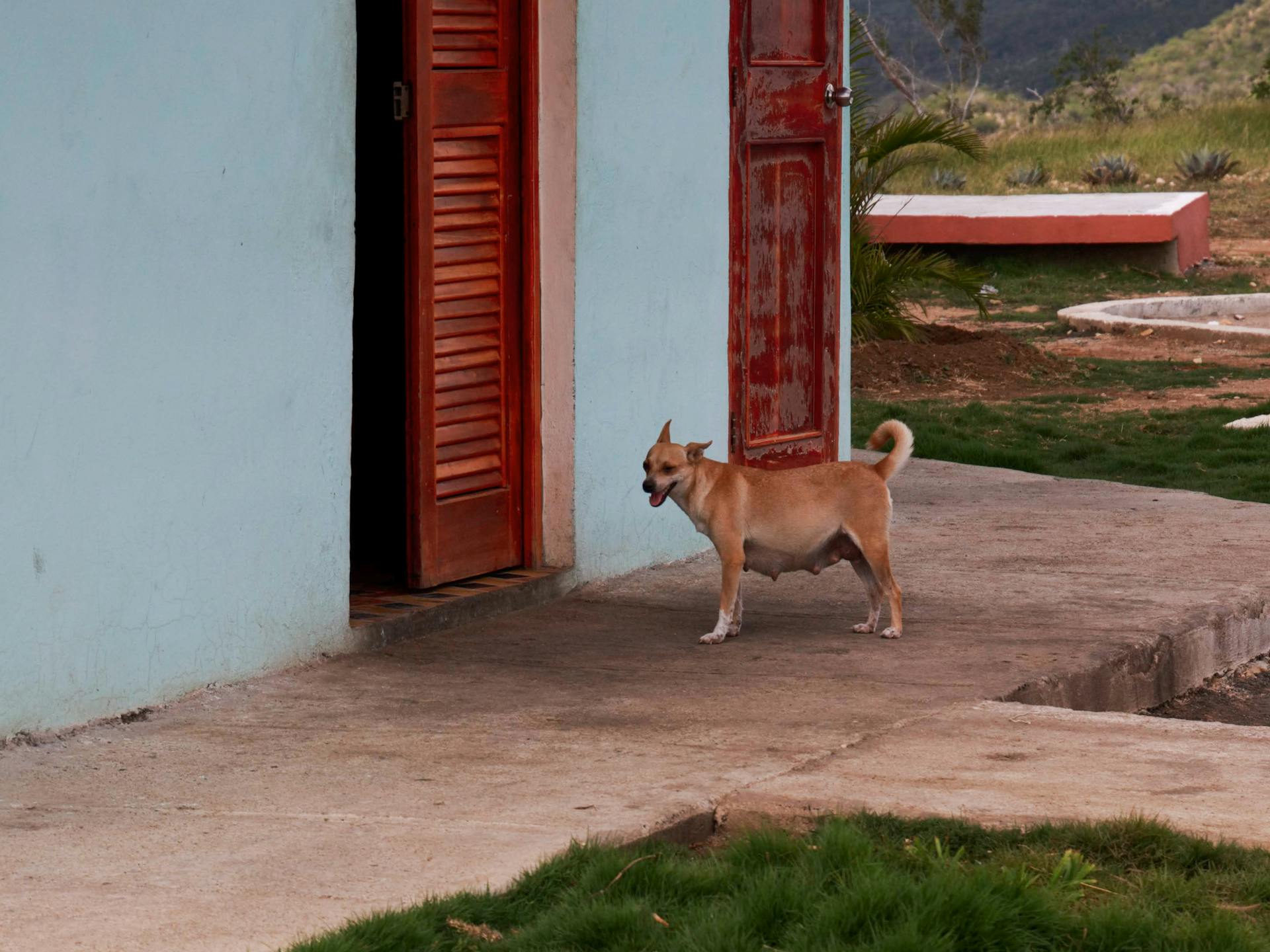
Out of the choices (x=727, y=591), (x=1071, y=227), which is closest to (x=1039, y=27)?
(x=1071, y=227)

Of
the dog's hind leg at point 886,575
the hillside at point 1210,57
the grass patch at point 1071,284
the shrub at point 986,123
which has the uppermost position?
the hillside at point 1210,57

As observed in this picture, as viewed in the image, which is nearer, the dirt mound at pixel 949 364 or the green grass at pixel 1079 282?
the dirt mound at pixel 949 364

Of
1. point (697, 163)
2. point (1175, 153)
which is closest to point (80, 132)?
point (697, 163)

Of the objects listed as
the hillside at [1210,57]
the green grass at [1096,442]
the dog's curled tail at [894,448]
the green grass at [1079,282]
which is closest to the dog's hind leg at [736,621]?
the dog's curled tail at [894,448]

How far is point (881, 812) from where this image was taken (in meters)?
4.58

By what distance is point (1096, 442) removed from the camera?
12.4 meters

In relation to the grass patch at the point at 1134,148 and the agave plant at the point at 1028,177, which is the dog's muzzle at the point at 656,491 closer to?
the grass patch at the point at 1134,148

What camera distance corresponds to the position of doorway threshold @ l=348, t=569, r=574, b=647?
675cm

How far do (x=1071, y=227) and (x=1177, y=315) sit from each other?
2996mm

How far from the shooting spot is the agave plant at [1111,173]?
2927cm

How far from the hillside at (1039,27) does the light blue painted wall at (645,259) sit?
67.6m

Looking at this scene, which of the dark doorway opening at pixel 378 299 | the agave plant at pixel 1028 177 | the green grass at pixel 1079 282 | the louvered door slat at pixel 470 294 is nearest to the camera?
the louvered door slat at pixel 470 294

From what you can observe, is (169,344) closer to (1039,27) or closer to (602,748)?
(602,748)

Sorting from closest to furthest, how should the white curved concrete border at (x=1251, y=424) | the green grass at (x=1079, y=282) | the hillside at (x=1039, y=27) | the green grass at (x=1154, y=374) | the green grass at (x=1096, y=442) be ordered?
1. the green grass at (x=1096, y=442)
2. the white curved concrete border at (x=1251, y=424)
3. the green grass at (x=1154, y=374)
4. the green grass at (x=1079, y=282)
5. the hillside at (x=1039, y=27)
